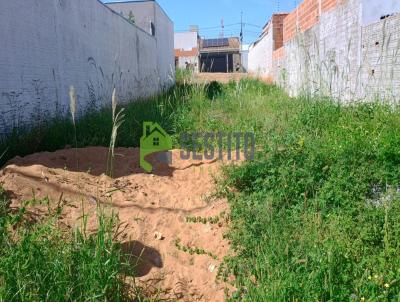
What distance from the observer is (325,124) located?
16.4 ft

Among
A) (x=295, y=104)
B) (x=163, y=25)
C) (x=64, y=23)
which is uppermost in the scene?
(x=163, y=25)

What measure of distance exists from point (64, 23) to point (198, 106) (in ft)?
8.72

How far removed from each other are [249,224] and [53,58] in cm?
461

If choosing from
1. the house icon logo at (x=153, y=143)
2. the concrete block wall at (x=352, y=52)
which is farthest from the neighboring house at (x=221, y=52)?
the house icon logo at (x=153, y=143)

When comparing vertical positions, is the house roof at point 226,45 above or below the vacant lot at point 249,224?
above

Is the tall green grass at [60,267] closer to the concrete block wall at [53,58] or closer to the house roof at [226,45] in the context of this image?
the concrete block wall at [53,58]

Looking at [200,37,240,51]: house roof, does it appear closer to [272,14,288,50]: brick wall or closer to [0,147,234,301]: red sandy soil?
[272,14,288,50]: brick wall

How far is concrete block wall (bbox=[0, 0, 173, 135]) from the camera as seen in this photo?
16.2 feet

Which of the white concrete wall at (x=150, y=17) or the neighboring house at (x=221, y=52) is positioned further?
the neighboring house at (x=221, y=52)

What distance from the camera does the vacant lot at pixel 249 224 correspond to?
2.22 metres

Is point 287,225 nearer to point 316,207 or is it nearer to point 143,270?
point 316,207

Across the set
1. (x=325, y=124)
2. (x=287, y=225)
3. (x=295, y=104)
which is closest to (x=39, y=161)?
(x=287, y=225)

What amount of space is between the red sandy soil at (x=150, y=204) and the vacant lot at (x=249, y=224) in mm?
13

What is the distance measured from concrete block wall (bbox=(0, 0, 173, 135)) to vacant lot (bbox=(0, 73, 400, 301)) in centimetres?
69
